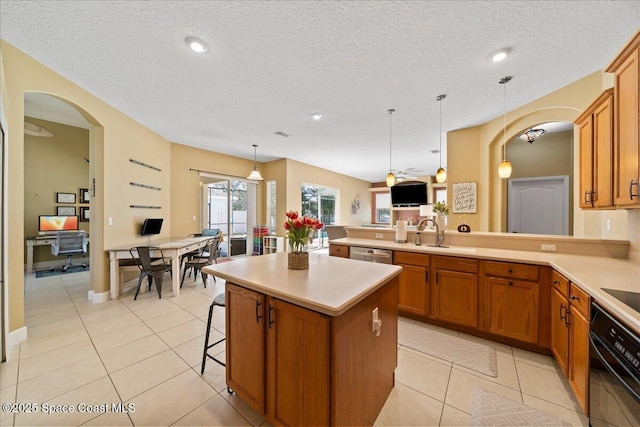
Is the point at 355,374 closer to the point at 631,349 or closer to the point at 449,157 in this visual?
the point at 631,349

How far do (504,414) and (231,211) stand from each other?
21.9ft

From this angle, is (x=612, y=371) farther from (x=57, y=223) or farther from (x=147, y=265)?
(x=57, y=223)

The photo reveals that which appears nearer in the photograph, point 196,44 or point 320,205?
point 196,44

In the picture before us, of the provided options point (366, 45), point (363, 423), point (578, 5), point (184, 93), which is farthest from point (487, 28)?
point (184, 93)

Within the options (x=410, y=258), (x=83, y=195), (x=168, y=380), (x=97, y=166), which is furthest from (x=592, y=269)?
(x=83, y=195)

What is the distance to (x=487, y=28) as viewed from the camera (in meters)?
2.00

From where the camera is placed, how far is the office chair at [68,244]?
498cm

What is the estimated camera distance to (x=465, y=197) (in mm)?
4457

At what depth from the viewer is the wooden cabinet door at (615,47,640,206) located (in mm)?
1516

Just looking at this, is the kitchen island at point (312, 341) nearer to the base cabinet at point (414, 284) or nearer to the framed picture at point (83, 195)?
the base cabinet at point (414, 284)

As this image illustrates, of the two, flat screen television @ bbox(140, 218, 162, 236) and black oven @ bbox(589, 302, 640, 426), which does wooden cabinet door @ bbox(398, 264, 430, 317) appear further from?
flat screen television @ bbox(140, 218, 162, 236)

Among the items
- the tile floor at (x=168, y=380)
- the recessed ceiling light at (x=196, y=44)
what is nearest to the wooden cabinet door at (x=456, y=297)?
the tile floor at (x=168, y=380)

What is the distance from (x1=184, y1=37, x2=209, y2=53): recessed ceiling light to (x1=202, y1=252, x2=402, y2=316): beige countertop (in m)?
2.09

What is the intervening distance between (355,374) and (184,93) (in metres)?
3.77
